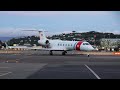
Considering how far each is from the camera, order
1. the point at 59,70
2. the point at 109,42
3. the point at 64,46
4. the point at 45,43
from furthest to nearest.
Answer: the point at 109,42 → the point at 45,43 → the point at 64,46 → the point at 59,70

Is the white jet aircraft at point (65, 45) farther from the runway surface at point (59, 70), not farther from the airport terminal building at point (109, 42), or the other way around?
the airport terminal building at point (109, 42)

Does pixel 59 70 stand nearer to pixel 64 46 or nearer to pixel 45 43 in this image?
pixel 64 46

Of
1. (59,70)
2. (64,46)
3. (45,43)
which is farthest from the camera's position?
(45,43)

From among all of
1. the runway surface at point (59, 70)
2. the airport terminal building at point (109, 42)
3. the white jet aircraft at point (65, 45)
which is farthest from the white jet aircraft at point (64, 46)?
the airport terminal building at point (109, 42)

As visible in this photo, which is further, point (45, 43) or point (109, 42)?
point (109, 42)

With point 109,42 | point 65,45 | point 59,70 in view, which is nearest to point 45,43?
point 65,45

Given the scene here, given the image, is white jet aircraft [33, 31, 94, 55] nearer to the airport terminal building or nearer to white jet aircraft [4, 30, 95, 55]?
white jet aircraft [4, 30, 95, 55]
